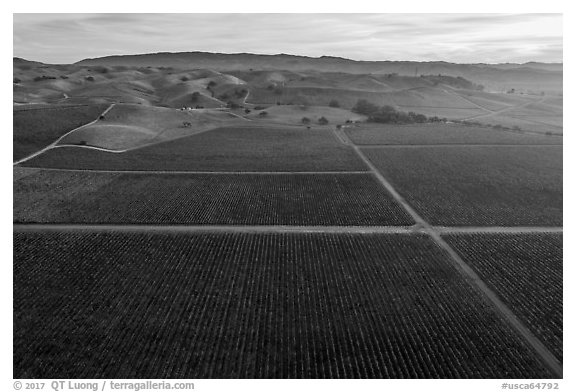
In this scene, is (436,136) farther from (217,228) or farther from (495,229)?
(217,228)

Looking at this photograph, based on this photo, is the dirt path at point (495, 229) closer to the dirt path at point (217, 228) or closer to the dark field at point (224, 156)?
the dirt path at point (217, 228)

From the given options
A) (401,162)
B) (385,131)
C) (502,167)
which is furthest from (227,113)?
(502,167)

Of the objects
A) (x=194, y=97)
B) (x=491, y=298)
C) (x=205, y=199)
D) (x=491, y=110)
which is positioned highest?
(x=194, y=97)

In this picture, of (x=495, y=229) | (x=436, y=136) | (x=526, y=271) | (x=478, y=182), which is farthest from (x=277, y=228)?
(x=436, y=136)

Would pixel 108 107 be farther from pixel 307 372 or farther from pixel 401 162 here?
pixel 307 372

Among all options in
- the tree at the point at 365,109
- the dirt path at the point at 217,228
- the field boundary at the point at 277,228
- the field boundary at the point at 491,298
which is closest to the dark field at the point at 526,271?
the field boundary at the point at 491,298

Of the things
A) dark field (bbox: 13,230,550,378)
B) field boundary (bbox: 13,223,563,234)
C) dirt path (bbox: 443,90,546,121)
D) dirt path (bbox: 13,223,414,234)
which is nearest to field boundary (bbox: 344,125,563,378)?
dark field (bbox: 13,230,550,378)

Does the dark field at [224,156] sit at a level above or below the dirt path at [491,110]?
below
